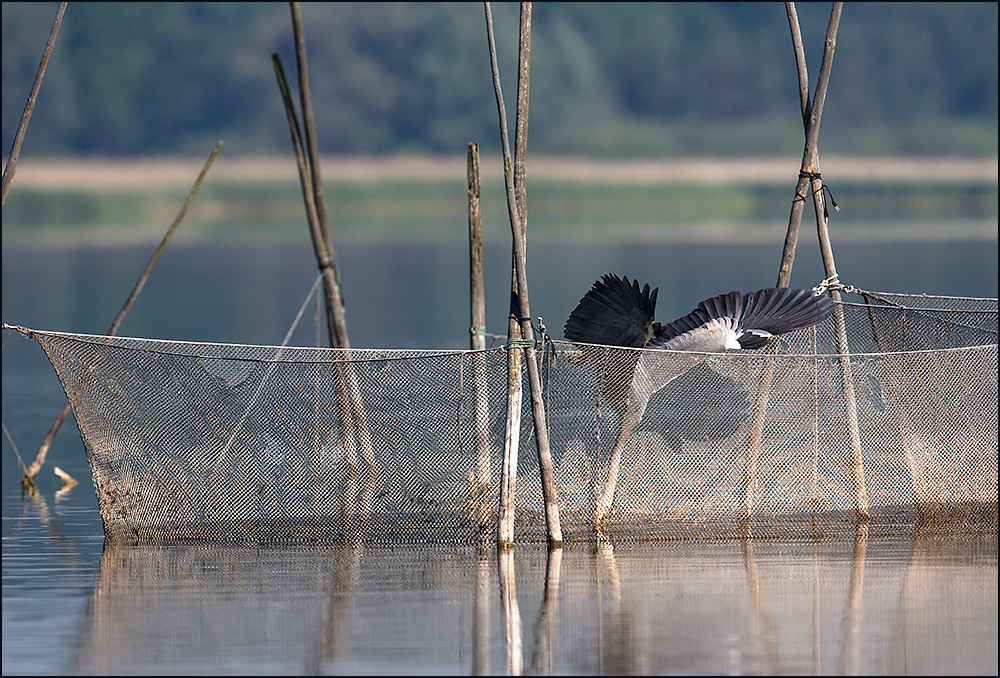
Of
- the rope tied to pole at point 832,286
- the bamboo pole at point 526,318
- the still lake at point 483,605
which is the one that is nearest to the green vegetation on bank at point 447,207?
the rope tied to pole at point 832,286

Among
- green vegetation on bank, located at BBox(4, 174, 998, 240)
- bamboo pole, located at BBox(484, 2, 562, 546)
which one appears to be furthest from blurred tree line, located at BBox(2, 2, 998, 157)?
bamboo pole, located at BBox(484, 2, 562, 546)

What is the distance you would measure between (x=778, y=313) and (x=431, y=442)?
8.77 ft

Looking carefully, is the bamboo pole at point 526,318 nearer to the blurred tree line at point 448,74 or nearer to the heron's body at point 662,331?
the heron's body at point 662,331

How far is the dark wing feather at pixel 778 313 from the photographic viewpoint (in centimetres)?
1183

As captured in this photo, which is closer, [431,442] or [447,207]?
[431,442]

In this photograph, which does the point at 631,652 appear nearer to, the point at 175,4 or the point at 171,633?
the point at 171,633

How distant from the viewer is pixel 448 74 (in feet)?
445

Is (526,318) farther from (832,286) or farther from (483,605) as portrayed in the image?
(832,286)

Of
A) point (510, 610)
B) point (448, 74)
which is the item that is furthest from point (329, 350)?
point (448, 74)

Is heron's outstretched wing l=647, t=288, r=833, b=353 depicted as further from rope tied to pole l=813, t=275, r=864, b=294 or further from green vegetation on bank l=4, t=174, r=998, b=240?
green vegetation on bank l=4, t=174, r=998, b=240

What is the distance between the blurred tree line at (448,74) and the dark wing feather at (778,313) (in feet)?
383

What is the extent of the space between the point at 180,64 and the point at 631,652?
138058mm

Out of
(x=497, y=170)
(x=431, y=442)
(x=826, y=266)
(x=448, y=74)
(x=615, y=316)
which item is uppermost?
(x=448, y=74)

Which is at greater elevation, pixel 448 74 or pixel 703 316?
pixel 448 74
